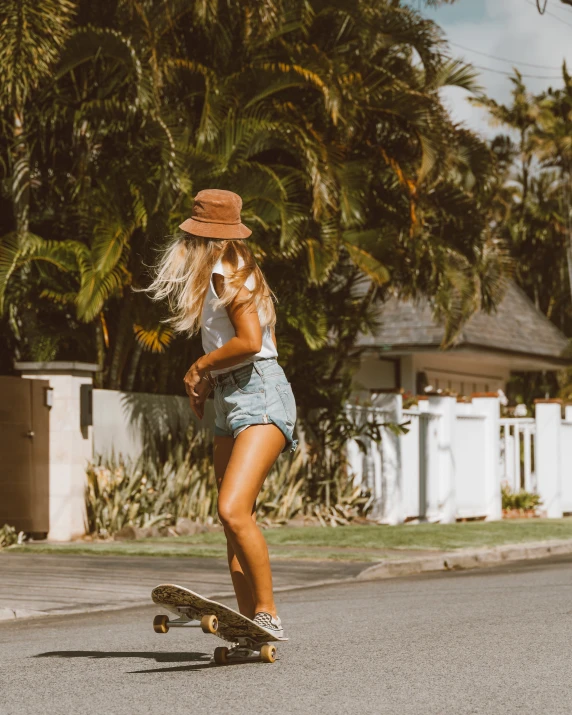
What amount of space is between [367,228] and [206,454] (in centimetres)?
466

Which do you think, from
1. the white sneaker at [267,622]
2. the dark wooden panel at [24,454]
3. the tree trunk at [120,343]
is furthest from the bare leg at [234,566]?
the tree trunk at [120,343]

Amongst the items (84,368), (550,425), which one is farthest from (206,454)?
(550,425)

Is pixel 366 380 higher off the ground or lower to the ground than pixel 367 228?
lower

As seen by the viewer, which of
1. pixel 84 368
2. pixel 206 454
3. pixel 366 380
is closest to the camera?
pixel 84 368

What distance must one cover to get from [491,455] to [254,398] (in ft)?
48.8

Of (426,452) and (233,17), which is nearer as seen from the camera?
(233,17)

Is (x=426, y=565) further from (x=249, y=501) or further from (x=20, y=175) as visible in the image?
(x=20, y=175)

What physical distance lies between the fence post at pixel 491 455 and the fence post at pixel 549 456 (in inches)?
44.2

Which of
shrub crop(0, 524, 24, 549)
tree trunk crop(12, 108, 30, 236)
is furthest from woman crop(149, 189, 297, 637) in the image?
tree trunk crop(12, 108, 30, 236)

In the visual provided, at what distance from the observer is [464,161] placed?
20906 millimetres

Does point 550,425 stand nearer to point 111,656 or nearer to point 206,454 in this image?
point 206,454

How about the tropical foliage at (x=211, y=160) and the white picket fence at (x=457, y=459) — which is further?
the white picket fence at (x=457, y=459)

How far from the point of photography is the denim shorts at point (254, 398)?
6.24m

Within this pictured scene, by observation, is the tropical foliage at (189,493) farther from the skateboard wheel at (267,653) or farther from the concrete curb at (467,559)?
the skateboard wheel at (267,653)
